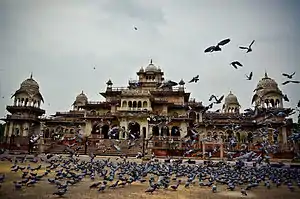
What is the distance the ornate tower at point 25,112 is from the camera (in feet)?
120

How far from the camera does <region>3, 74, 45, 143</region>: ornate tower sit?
120ft

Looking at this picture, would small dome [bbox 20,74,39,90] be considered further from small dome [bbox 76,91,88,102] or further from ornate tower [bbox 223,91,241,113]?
ornate tower [bbox 223,91,241,113]

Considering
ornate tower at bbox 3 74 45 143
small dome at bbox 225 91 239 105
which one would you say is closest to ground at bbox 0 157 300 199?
ornate tower at bbox 3 74 45 143

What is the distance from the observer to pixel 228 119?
35688mm

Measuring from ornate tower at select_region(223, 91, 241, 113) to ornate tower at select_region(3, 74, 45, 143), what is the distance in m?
31.6

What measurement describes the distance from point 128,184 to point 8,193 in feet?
10.1

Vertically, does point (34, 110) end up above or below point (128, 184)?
above

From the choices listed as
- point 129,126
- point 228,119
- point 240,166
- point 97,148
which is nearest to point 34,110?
point 129,126

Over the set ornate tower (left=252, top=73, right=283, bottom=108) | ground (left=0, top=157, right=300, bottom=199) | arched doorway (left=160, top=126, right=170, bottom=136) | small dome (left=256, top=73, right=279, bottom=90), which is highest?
small dome (left=256, top=73, right=279, bottom=90)

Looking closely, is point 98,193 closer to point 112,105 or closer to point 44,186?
point 44,186

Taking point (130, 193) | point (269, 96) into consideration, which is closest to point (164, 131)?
point (269, 96)

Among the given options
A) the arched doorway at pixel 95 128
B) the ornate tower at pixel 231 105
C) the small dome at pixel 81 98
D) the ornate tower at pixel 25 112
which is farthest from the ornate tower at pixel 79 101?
the ornate tower at pixel 231 105

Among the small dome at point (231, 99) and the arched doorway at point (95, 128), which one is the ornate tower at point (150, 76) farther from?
the small dome at point (231, 99)

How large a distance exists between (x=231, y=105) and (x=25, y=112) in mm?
34818
